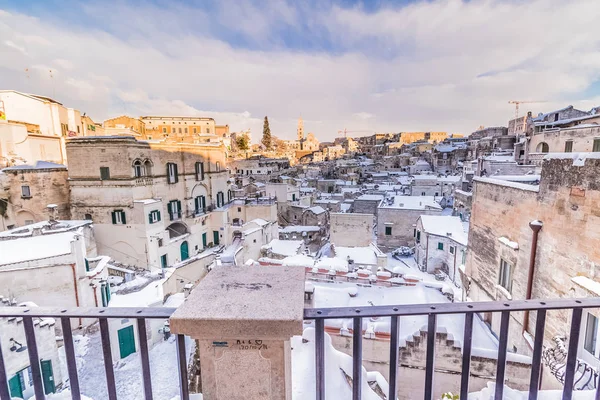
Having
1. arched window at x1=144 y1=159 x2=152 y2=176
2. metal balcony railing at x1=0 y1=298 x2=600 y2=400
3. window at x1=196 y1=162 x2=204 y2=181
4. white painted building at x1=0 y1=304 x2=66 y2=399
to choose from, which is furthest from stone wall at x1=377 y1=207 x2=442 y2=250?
metal balcony railing at x1=0 y1=298 x2=600 y2=400

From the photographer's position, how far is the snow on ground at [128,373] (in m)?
9.99

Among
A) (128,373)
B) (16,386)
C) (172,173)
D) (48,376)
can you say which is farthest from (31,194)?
(128,373)

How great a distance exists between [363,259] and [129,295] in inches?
459

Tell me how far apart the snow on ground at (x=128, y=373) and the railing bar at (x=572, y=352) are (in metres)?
10.5

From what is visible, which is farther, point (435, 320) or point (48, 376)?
point (48, 376)

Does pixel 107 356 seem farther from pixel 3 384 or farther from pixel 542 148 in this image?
pixel 542 148

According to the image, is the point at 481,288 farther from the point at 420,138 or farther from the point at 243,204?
the point at 420,138

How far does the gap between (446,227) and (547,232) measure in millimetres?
13945

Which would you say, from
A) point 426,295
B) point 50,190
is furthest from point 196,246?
point 426,295

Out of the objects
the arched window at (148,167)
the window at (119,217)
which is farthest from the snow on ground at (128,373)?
the arched window at (148,167)

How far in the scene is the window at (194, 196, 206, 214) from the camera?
2535 centimetres

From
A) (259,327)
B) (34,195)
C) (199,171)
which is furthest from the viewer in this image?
(199,171)

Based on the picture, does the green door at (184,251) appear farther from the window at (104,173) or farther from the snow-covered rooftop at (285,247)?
the snow-covered rooftop at (285,247)

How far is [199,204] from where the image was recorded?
1017 inches
